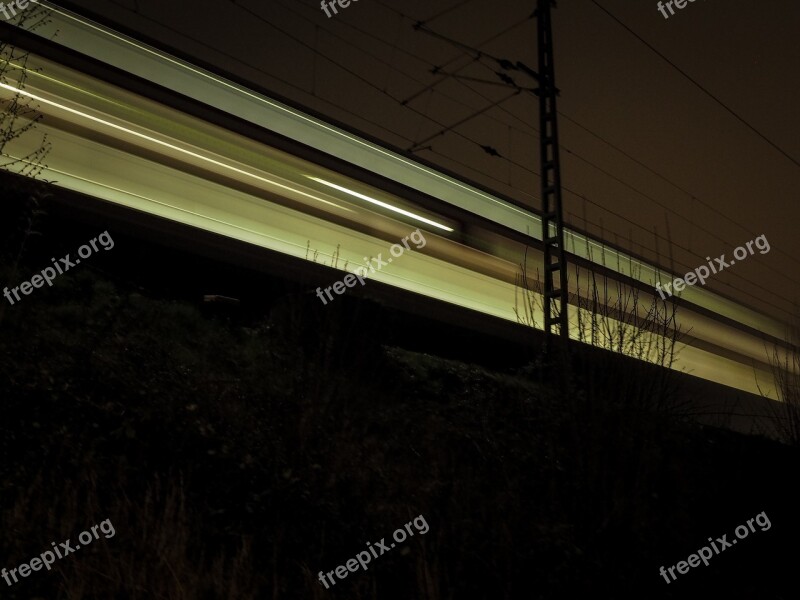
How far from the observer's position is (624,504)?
658 cm

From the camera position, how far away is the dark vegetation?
5426 mm

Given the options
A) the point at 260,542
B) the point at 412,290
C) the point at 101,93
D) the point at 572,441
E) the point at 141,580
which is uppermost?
the point at 101,93

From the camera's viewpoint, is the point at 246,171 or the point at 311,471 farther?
the point at 246,171

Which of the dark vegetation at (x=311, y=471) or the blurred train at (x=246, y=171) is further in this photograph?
the blurred train at (x=246, y=171)

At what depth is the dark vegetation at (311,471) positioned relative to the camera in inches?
214

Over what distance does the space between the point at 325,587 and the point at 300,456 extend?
154cm

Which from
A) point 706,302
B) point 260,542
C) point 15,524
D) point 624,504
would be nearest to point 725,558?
point 624,504

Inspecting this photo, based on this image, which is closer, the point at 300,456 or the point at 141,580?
the point at 141,580

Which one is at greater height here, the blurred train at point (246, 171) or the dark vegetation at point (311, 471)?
the blurred train at point (246, 171)

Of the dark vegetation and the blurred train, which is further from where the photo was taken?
the blurred train

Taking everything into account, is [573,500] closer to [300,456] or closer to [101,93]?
[300,456]

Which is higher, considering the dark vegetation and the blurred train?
the blurred train

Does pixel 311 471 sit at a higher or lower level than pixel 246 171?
lower

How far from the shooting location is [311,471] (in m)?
6.60
